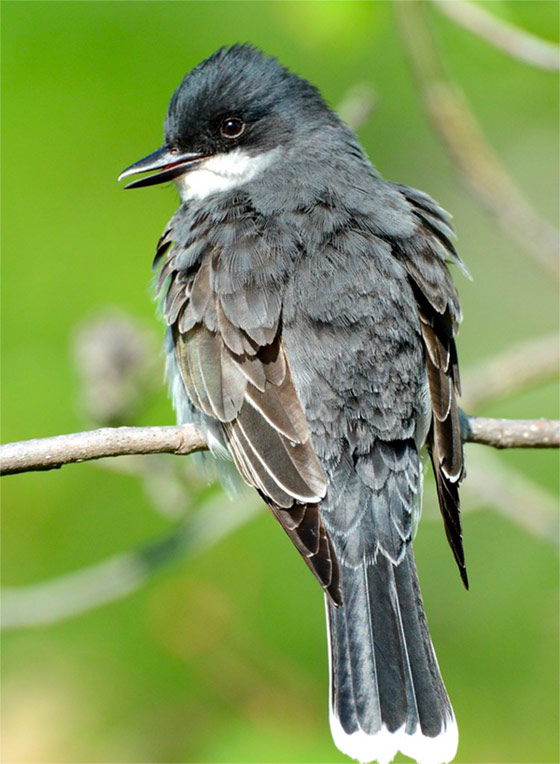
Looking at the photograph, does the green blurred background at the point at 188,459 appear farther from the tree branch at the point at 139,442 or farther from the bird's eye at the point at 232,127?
the tree branch at the point at 139,442

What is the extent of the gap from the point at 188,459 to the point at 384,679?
1752mm

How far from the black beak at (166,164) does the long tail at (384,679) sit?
2.01 metres

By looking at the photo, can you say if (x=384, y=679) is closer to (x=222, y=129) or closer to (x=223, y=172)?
(x=223, y=172)

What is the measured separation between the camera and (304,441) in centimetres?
420

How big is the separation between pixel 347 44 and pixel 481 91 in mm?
3722

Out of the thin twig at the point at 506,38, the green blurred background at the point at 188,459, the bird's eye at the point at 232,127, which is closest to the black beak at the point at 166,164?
the bird's eye at the point at 232,127

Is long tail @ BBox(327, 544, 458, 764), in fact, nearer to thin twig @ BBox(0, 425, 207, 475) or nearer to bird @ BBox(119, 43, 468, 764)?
bird @ BBox(119, 43, 468, 764)

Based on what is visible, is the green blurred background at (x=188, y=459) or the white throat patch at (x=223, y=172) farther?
the green blurred background at (x=188, y=459)

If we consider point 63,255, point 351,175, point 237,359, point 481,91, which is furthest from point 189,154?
point 481,91

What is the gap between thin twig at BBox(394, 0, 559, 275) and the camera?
17.3ft

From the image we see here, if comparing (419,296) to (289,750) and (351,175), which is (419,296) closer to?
(351,175)

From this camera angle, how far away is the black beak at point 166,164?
16.7 feet

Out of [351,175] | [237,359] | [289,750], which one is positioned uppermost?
[351,175]

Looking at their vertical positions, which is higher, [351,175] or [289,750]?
[351,175]
